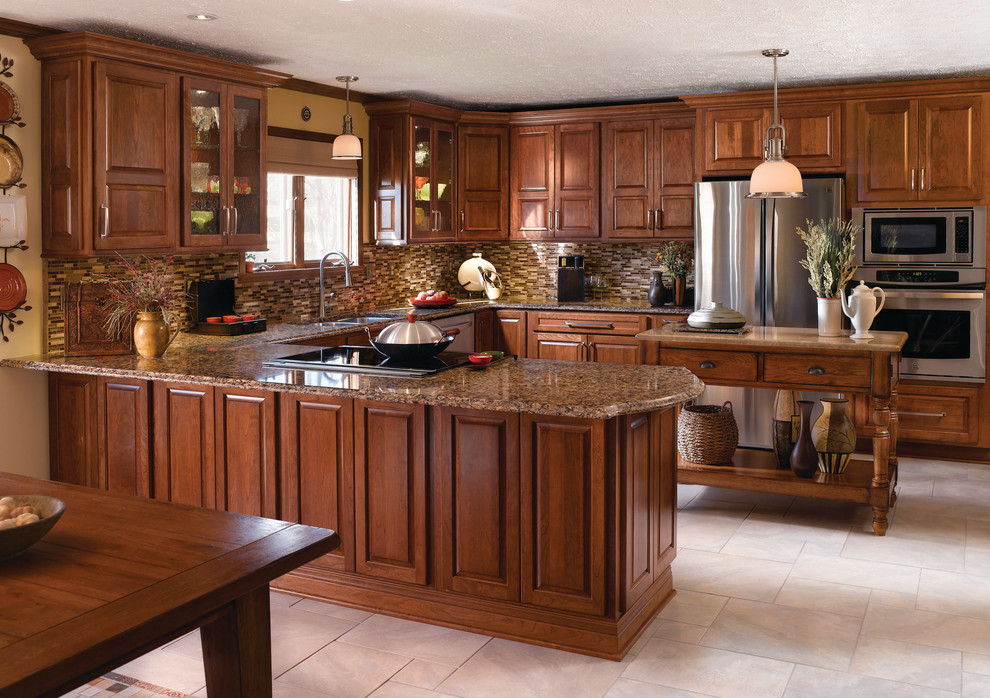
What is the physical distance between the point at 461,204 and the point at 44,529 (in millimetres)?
5468

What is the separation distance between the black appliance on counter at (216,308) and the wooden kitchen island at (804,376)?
7.27 feet

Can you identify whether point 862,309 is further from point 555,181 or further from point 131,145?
point 131,145

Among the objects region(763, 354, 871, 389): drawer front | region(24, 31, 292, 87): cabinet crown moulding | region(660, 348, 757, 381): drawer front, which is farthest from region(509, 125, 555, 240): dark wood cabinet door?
region(763, 354, 871, 389): drawer front

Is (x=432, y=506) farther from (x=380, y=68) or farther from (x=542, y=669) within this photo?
(x=380, y=68)

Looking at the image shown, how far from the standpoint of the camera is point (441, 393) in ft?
10.7

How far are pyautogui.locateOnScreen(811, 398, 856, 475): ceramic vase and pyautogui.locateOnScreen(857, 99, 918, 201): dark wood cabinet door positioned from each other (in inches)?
74.4

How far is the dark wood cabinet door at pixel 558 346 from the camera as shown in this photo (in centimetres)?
679

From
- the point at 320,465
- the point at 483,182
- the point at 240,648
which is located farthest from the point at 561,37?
the point at 240,648

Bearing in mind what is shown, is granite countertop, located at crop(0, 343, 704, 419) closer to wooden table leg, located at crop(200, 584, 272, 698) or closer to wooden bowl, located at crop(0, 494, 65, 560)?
wooden table leg, located at crop(200, 584, 272, 698)

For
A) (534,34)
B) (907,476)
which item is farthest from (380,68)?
(907,476)

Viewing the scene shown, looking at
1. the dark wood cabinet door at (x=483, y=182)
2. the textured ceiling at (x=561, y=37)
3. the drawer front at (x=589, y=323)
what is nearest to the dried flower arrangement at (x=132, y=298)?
the textured ceiling at (x=561, y=37)

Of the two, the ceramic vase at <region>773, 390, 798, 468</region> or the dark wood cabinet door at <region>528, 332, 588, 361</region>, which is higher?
the dark wood cabinet door at <region>528, 332, 588, 361</region>

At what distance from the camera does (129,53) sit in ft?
14.0

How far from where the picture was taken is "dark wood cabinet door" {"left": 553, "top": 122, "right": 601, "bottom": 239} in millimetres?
6918
